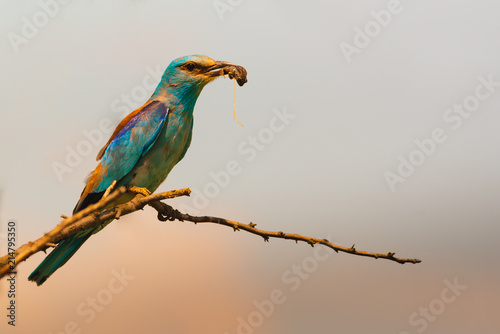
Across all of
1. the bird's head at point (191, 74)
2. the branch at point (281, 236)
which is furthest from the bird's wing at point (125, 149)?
the branch at point (281, 236)

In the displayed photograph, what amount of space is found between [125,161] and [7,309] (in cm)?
208

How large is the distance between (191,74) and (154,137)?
85 centimetres

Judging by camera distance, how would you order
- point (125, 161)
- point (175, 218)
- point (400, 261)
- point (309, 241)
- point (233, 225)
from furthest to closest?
point (125, 161) < point (175, 218) < point (233, 225) < point (309, 241) < point (400, 261)

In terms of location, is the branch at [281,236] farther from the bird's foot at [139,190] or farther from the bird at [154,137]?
the bird at [154,137]

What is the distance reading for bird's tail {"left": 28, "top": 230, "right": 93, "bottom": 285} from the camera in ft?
17.0

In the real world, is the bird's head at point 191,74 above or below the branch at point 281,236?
above

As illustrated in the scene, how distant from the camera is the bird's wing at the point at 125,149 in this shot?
18.5ft

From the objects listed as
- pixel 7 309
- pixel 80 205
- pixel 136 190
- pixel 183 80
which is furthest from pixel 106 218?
pixel 183 80

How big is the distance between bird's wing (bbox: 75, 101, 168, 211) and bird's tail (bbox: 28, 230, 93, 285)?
1.36ft

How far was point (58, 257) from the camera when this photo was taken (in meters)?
5.29

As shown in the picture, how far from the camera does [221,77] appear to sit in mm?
5980

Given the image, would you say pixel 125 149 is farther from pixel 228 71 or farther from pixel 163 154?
pixel 228 71

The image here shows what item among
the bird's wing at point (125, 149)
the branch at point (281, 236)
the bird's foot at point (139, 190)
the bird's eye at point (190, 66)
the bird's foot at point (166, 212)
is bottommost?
the branch at point (281, 236)

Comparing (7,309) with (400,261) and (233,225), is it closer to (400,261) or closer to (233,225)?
(233,225)
